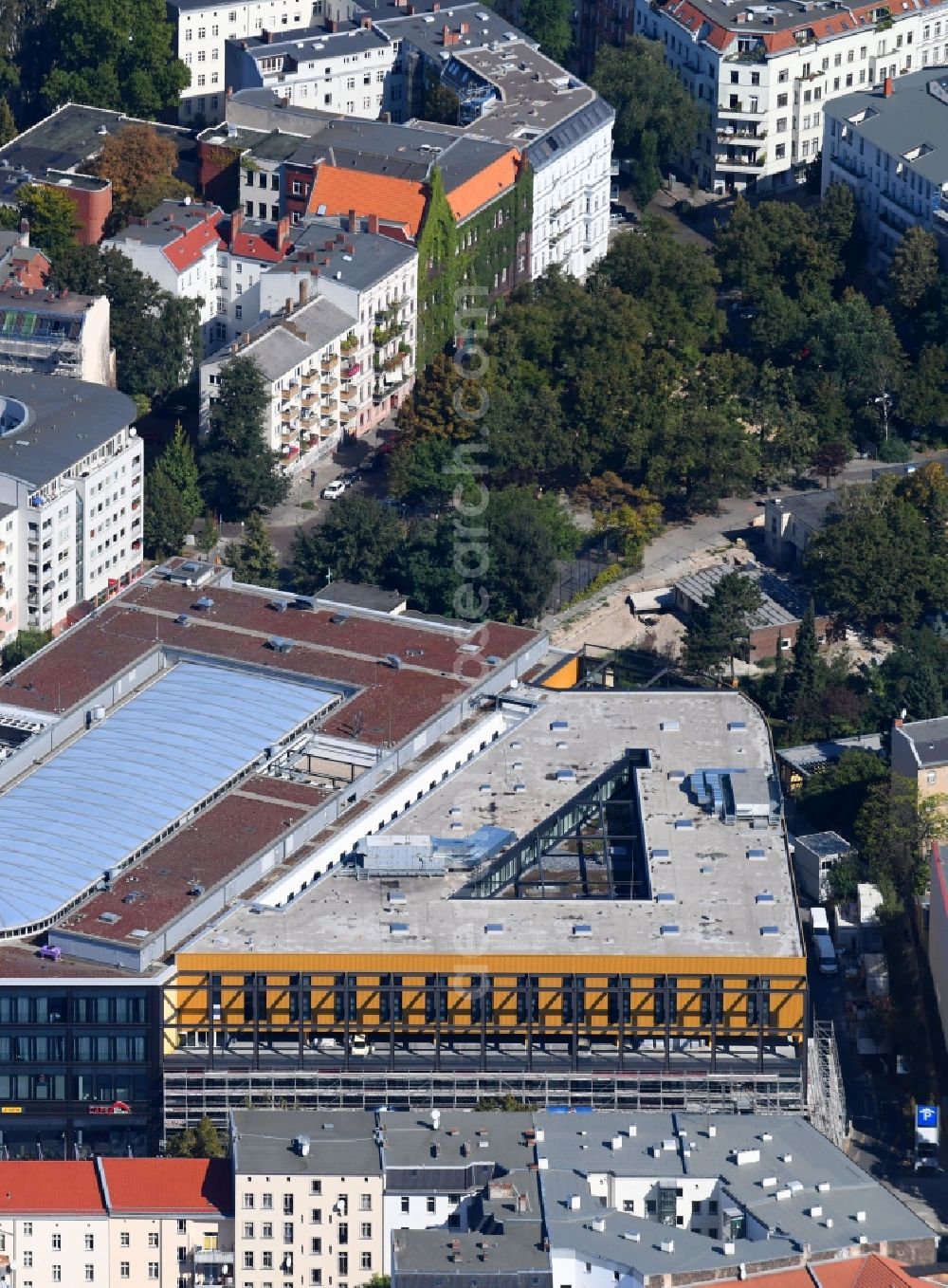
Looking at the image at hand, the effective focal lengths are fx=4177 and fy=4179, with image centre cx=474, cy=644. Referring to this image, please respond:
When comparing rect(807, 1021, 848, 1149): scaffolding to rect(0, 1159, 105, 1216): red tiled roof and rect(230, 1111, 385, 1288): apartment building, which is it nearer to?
rect(230, 1111, 385, 1288): apartment building

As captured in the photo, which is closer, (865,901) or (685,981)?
(685,981)

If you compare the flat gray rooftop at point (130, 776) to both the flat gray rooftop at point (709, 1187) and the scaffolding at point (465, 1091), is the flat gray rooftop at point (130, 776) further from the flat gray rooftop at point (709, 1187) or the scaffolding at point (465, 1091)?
the flat gray rooftop at point (709, 1187)

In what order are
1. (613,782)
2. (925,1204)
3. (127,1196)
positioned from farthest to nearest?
(613,782)
(925,1204)
(127,1196)

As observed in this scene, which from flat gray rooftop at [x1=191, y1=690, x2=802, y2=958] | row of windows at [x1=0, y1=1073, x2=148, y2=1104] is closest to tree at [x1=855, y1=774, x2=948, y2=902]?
flat gray rooftop at [x1=191, y1=690, x2=802, y2=958]

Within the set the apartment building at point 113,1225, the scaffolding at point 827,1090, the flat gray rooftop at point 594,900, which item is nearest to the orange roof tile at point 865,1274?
the scaffolding at point 827,1090

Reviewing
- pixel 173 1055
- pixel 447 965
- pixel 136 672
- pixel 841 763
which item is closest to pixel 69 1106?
pixel 173 1055

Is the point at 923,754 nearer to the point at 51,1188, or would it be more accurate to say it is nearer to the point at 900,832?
the point at 900,832

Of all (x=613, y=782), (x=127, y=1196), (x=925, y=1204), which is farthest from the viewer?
(x=613, y=782)

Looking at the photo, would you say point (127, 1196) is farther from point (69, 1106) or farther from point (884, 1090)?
point (884, 1090)
